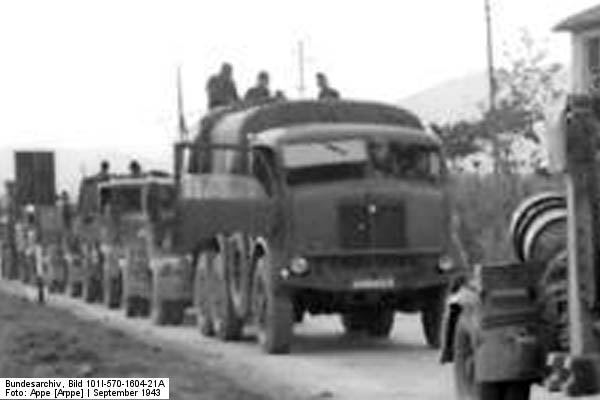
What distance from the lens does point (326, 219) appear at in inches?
682

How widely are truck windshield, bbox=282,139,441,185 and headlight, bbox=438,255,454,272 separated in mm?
922

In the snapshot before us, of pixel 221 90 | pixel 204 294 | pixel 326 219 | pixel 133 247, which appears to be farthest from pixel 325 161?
pixel 133 247

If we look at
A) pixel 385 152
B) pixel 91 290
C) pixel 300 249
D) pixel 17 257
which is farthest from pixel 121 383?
pixel 17 257

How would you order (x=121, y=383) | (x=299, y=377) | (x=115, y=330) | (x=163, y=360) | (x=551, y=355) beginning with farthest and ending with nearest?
(x=115, y=330) < (x=163, y=360) < (x=299, y=377) < (x=121, y=383) < (x=551, y=355)

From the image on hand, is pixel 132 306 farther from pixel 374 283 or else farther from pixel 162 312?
pixel 374 283

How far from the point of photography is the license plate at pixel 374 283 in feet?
56.8

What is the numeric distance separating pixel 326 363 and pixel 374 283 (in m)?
1.32

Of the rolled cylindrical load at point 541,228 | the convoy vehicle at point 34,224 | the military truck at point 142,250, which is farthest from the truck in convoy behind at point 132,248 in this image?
the rolled cylindrical load at point 541,228

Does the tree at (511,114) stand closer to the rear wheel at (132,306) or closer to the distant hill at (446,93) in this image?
the rear wheel at (132,306)

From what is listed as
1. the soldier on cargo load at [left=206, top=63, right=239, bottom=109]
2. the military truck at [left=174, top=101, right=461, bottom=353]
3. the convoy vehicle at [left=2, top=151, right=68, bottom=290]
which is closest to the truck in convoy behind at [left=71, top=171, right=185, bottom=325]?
the convoy vehicle at [left=2, top=151, right=68, bottom=290]

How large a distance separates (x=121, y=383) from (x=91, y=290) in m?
15.9

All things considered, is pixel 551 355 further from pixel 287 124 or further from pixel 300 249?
pixel 287 124

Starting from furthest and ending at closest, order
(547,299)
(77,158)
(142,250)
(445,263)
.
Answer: (77,158), (142,250), (445,263), (547,299)

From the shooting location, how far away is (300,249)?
17281 mm
